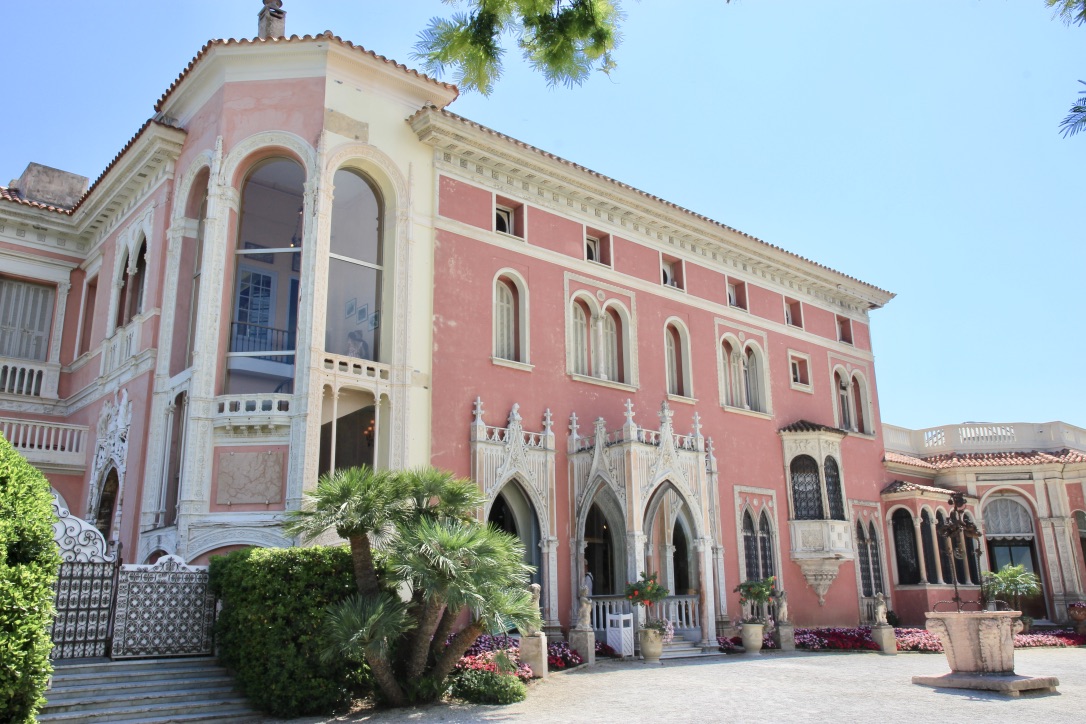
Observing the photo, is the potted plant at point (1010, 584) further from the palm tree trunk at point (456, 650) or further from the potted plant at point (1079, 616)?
the palm tree trunk at point (456, 650)

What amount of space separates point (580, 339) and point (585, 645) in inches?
280

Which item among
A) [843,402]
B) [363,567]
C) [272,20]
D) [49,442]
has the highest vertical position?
[272,20]

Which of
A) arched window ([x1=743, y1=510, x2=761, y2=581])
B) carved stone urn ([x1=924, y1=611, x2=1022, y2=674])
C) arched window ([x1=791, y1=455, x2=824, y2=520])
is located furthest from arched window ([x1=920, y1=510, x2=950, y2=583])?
carved stone urn ([x1=924, y1=611, x2=1022, y2=674])

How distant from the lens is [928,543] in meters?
26.0

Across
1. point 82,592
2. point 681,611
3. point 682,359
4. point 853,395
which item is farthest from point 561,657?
point 853,395

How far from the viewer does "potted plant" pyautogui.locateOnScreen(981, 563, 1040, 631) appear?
25.7 meters

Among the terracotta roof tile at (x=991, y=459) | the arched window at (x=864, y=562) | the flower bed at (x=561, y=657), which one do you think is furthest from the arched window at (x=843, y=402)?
the flower bed at (x=561, y=657)

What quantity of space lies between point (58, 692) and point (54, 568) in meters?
2.61

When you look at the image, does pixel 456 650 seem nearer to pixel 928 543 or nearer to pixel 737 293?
pixel 737 293

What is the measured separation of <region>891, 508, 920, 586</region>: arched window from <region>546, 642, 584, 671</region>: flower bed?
45.1 ft

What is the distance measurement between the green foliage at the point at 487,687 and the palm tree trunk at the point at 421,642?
2.29 feet

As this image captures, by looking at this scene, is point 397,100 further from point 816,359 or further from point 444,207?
point 816,359

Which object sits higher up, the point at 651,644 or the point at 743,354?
the point at 743,354

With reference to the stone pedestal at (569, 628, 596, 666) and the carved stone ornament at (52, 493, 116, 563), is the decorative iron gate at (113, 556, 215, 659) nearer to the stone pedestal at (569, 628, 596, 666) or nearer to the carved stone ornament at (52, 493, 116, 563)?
the carved stone ornament at (52, 493, 116, 563)
